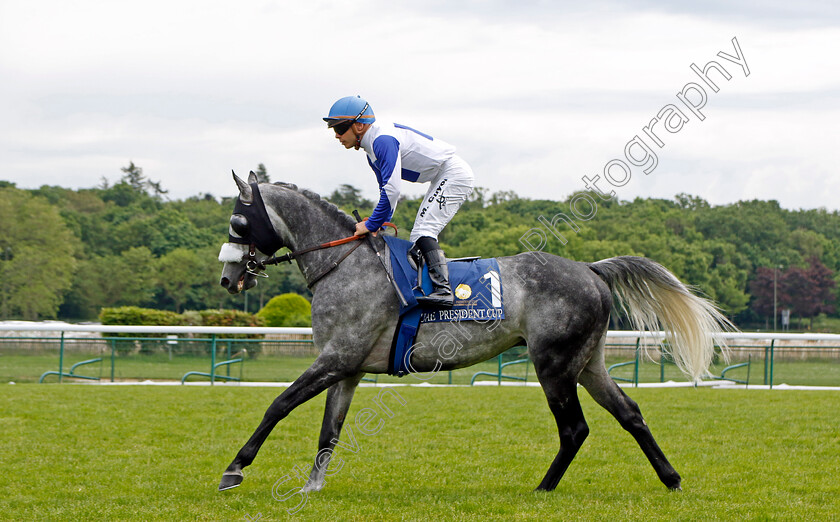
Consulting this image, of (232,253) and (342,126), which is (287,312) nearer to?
(232,253)

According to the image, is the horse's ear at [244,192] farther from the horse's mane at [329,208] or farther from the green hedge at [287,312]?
the green hedge at [287,312]

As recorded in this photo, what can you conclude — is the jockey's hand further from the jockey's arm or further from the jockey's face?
the jockey's face

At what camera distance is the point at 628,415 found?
592 cm

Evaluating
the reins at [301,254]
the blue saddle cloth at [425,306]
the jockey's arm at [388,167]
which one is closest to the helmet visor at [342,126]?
the jockey's arm at [388,167]

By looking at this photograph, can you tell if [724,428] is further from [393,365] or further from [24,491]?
[24,491]

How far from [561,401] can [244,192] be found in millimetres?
2607

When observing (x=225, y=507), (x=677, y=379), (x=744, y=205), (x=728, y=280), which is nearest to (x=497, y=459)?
(x=225, y=507)

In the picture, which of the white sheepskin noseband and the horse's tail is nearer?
the white sheepskin noseband

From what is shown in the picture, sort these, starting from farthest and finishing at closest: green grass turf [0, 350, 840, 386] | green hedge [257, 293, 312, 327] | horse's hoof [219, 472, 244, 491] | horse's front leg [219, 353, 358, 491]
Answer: green hedge [257, 293, 312, 327] < green grass turf [0, 350, 840, 386] < horse's hoof [219, 472, 244, 491] < horse's front leg [219, 353, 358, 491]

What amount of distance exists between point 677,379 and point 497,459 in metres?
10.9

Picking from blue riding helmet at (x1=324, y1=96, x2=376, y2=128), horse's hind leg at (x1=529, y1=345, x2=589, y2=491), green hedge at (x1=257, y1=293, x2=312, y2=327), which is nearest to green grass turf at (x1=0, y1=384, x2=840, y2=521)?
horse's hind leg at (x1=529, y1=345, x2=589, y2=491)

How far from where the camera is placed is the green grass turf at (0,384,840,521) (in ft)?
17.5

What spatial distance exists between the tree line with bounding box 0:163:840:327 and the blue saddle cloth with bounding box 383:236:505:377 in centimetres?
3891

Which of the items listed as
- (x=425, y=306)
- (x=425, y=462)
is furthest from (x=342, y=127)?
(x=425, y=462)
